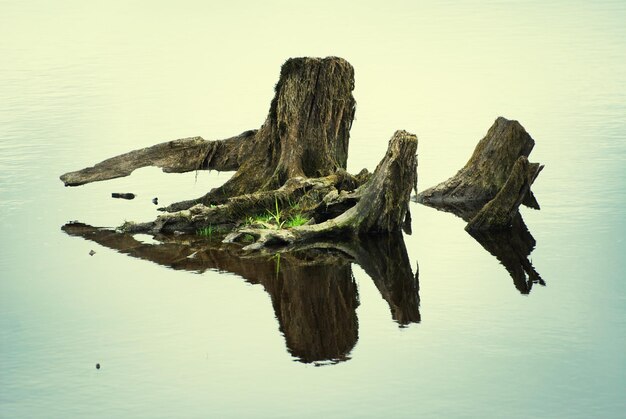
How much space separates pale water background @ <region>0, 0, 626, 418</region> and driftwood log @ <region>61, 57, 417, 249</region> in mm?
853

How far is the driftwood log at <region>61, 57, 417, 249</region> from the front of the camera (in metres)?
23.7

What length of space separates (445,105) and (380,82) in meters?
4.76

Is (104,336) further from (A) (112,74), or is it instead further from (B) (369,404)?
(A) (112,74)

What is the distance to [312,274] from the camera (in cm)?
2170

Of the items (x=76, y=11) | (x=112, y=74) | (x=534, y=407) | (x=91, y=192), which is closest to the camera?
(x=534, y=407)

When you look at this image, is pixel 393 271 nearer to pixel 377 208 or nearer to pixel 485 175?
pixel 377 208

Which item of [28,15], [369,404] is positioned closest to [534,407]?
[369,404]

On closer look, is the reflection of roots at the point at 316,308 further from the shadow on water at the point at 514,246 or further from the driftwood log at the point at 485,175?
the driftwood log at the point at 485,175

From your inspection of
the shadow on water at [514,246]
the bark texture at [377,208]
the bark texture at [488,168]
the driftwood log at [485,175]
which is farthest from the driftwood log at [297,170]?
the bark texture at [488,168]

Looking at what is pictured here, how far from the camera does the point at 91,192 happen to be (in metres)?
29.0

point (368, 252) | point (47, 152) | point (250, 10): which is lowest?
point (368, 252)

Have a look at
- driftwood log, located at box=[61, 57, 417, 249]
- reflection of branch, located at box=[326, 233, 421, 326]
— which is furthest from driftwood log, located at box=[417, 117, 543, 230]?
reflection of branch, located at box=[326, 233, 421, 326]

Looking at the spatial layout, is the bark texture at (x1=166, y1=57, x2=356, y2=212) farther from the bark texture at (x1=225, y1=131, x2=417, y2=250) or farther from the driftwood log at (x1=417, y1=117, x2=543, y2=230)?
the driftwood log at (x1=417, y1=117, x2=543, y2=230)

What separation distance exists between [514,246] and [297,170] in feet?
12.4
